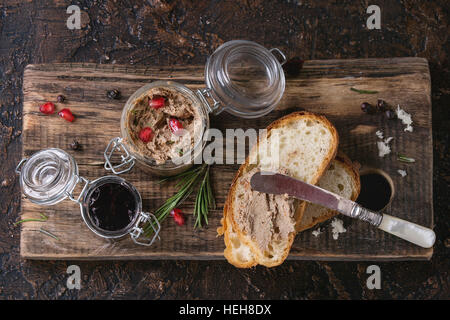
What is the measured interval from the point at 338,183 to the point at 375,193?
23cm

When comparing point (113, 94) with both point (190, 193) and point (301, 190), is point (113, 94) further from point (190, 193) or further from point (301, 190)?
point (301, 190)

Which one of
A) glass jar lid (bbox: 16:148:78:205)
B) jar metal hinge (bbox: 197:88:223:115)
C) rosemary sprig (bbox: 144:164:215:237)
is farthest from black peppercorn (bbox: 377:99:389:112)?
glass jar lid (bbox: 16:148:78:205)

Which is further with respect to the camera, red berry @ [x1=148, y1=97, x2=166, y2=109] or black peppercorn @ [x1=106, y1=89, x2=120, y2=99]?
black peppercorn @ [x1=106, y1=89, x2=120, y2=99]

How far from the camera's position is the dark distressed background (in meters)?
2.20

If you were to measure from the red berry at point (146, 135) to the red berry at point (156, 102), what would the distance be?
0.33 ft

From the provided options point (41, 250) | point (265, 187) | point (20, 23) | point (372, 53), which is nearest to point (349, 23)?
point (372, 53)

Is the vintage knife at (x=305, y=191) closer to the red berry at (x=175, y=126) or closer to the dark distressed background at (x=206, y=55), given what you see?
the red berry at (x=175, y=126)

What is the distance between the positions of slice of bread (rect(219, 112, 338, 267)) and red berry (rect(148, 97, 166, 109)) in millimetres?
461

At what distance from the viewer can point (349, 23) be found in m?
2.34

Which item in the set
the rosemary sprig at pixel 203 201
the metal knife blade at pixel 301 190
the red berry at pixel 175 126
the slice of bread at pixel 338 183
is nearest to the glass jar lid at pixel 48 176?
the red berry at pixel 175 126

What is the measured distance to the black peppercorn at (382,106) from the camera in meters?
2.06

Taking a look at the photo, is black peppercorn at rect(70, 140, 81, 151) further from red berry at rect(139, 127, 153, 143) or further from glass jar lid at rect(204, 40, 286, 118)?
glass jar lid at rect(204, 40, 286, 118)

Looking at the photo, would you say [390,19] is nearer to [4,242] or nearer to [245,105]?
[245,105]

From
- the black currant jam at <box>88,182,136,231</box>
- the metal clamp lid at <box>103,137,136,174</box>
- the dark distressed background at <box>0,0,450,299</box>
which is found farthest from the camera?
the dark distressed background at <box>0,0,450,299</box>
